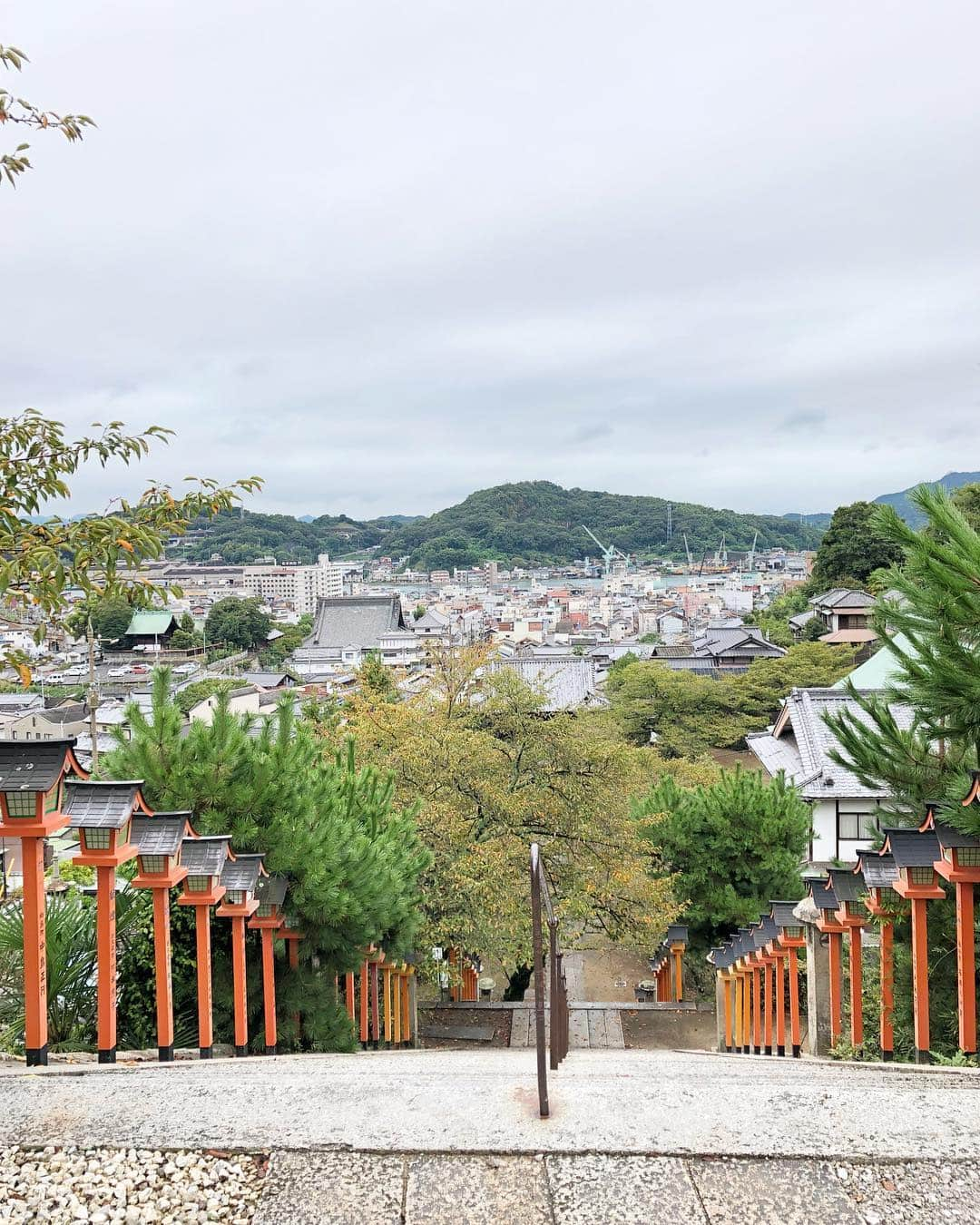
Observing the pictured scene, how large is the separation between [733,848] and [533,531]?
143 metres

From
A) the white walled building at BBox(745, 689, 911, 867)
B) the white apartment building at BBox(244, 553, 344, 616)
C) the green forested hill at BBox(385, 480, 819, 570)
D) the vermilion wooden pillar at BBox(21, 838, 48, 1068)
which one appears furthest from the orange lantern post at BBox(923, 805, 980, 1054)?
the green forested hill at BBox(385, 480, 819, 570)

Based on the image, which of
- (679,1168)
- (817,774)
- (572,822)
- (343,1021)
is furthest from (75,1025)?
(817,774)

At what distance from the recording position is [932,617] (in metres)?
5.16

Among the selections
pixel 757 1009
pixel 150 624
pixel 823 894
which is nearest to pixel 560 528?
pixel 150 624

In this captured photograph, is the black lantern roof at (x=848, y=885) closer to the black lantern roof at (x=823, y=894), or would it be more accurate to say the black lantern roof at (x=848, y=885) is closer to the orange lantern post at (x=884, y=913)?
→ the black lantern roof at (x=823, y=894)

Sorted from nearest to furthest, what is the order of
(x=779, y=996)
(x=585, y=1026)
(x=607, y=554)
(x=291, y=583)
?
(x=779, y=996) < (x=585, y=1026) < (x=291, y=583) < (x=607, y=554)

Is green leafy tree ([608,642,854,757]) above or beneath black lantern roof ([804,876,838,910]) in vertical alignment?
beneath

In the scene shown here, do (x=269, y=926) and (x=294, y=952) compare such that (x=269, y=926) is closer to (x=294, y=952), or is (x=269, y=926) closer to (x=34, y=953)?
(x=294, y=952)

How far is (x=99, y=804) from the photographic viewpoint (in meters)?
4.52

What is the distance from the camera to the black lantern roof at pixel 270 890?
18.8ft

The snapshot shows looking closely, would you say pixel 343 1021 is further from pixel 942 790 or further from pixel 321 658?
pixel 321 658

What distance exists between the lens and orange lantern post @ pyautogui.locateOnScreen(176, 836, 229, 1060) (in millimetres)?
5141

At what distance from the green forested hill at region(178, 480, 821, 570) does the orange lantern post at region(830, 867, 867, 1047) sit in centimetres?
13891

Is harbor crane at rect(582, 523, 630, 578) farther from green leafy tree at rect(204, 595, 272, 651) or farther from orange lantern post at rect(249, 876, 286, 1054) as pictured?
orange lantern post at rect(249, 876, 286, 1054)
